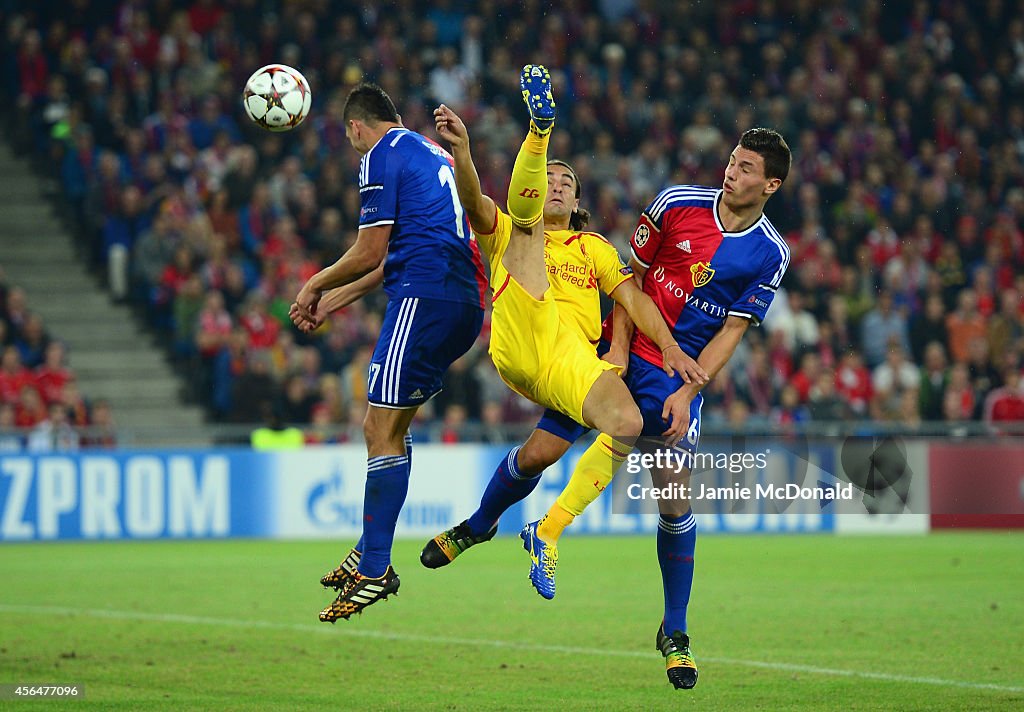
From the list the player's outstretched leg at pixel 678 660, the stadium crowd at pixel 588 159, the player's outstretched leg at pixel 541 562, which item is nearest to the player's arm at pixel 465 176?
the player's outstretched leg at pixel 541 562

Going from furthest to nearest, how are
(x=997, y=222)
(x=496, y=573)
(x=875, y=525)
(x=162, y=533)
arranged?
(x=997, y=222) → (x=875, y=525) → (x=162, y=533) → (x=496, y=573)

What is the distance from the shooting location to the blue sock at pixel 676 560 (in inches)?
324

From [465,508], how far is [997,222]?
34.3ft

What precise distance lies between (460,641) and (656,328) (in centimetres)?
321

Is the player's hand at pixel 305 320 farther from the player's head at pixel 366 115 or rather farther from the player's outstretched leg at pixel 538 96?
the player's outstretched leg at pixel 538 96

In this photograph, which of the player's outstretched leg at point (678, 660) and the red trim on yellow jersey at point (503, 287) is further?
the red trim on yellow jersey at point (503, 287)

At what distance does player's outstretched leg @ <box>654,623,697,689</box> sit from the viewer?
7.79m

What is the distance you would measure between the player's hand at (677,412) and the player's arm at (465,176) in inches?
50.2

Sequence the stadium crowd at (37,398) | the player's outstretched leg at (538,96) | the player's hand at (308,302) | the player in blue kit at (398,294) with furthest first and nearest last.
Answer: the stadium crowd at (37,398) < the player in blue kit at (398,294) < the player's hand at (308,302) < the player's outstretched leg at (538,96)

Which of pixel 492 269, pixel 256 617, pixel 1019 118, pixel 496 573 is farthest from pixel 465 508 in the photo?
pixel 1019 118

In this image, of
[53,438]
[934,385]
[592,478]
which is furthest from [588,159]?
[592,478]

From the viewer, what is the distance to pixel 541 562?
7941 mm

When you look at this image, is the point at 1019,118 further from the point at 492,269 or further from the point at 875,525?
the point at 492,269

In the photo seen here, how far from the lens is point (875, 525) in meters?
19.2
